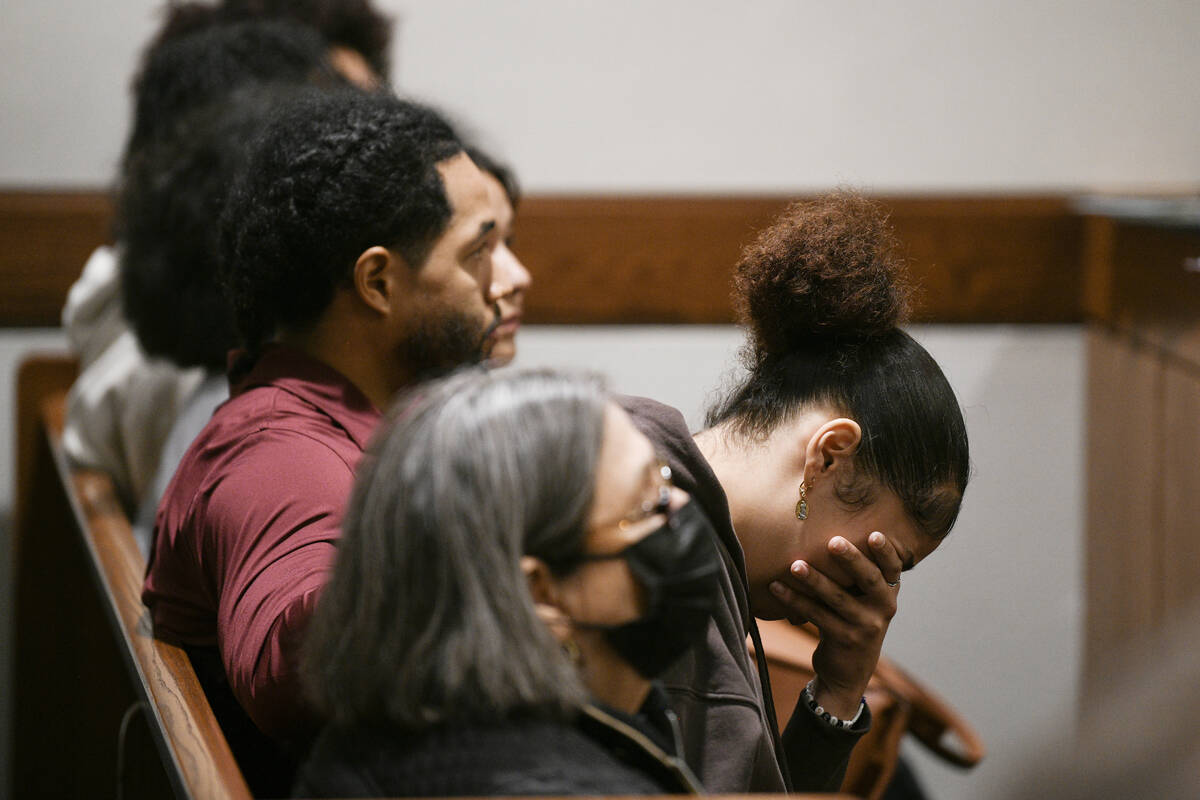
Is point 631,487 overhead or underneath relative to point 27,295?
overhead

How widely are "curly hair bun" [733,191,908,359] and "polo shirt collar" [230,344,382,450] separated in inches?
16.3

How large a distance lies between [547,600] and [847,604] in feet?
1.76

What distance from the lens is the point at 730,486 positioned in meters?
1.29

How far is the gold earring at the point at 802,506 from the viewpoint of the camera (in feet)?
4.15

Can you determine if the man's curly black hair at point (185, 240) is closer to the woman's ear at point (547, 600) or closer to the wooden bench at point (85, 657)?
the wooden bench at point (85, 657)

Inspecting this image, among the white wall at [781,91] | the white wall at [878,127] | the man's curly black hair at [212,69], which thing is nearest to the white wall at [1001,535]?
the white wall at [878,127]

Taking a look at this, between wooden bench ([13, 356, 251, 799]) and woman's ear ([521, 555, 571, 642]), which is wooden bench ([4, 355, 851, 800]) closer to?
wooden bench ([13, 356, 251, 799])

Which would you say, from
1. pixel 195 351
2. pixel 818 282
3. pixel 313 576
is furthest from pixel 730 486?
pixel 195 351

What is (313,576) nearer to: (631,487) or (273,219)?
(631,487)

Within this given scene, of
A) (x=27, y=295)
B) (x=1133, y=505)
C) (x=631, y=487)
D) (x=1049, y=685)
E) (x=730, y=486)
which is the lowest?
(x=1049, y=685)

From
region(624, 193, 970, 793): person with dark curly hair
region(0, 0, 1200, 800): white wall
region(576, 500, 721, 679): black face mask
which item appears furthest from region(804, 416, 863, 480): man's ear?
region(0, 0, 1200, 800): white wall

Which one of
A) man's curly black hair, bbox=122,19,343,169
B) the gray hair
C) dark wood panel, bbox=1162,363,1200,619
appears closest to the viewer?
the gray hair

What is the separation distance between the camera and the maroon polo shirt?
1097 millimetres

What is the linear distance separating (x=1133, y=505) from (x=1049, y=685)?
478 mm
